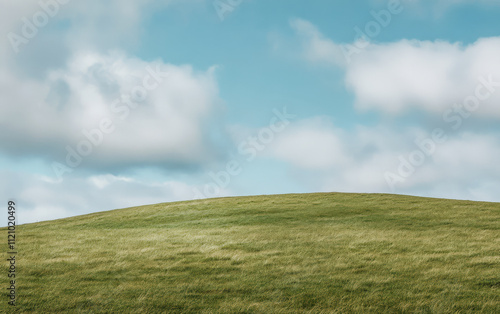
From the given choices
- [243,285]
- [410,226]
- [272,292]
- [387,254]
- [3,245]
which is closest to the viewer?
[272,292]

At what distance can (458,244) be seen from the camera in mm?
21016

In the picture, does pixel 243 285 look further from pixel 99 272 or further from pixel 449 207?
pixel 449 207

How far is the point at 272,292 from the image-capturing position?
531 inches

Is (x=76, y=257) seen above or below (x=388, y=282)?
above

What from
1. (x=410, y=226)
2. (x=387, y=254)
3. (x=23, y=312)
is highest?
(x=410, y=226)

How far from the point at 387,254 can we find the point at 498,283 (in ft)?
17.3

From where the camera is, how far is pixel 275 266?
17.2m

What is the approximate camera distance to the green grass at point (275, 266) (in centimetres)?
1241

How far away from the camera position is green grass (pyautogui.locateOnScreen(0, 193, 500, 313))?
40.7 ft

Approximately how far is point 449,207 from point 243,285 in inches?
1145

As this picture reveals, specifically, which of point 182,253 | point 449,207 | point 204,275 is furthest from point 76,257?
point 449,207

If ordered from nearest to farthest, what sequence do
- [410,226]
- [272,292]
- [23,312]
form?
[23,312], [272,292], [410,226]

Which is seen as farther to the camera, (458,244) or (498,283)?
(458,244)

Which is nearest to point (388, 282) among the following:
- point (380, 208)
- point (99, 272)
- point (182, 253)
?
point (182, 253)
